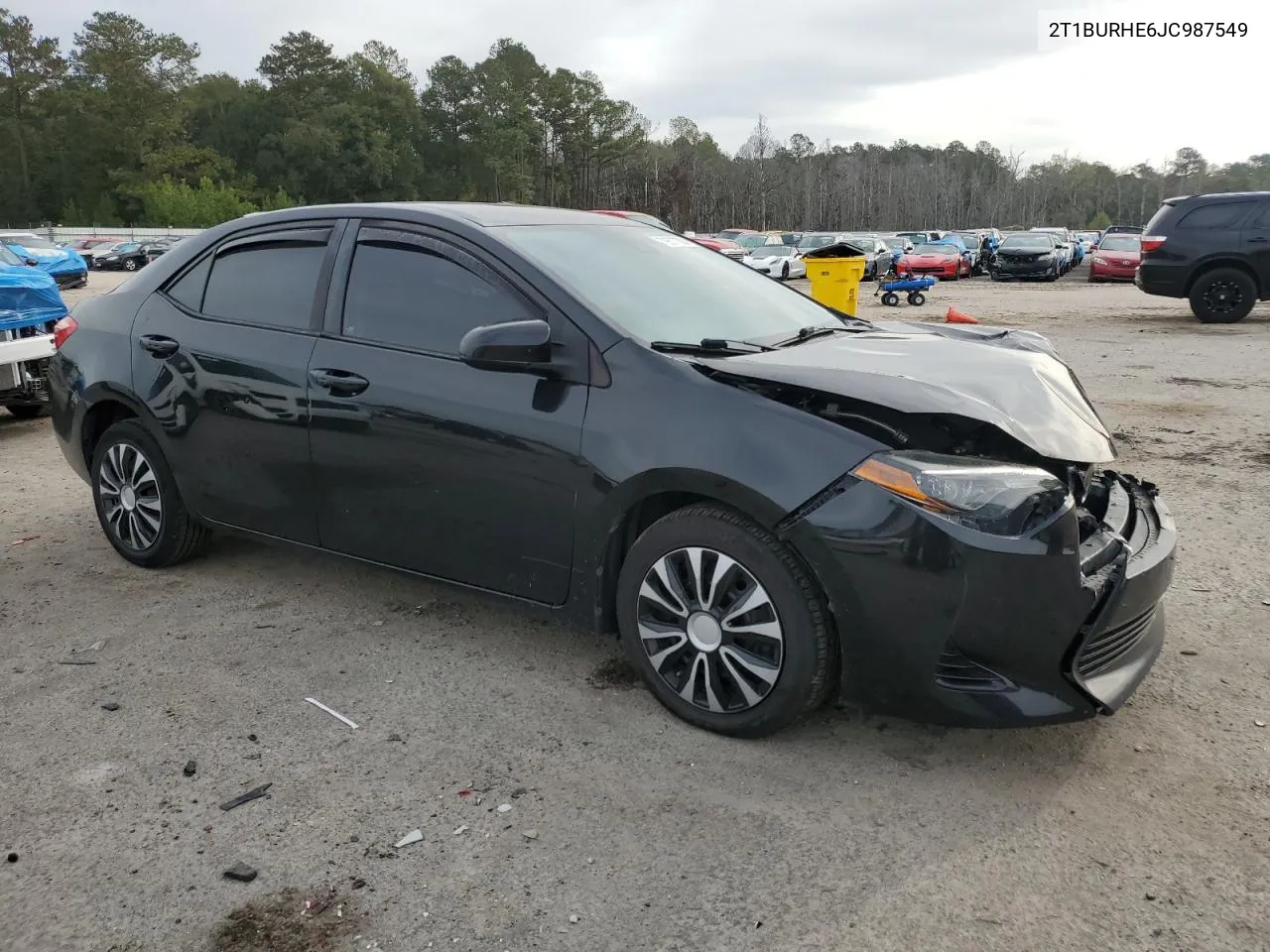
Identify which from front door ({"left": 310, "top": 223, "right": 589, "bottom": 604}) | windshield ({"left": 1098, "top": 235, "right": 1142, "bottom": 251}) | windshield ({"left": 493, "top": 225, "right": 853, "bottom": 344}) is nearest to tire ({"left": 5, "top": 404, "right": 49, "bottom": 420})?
front door ({"left": 310, "top": 223, "right": 589, "bottom": 604})

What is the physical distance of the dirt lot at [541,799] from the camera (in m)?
2.43

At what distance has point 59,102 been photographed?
302ft

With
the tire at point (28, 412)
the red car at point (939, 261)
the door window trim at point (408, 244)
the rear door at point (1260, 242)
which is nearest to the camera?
the door window trim at point (408, 244)

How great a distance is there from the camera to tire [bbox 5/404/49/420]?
8769mm

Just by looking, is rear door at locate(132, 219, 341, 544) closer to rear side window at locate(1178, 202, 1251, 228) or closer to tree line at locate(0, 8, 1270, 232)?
rear side window at locate(1178, 202, 1251, 228)

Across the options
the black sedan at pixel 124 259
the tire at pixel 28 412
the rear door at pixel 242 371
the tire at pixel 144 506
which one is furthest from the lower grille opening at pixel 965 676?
the black sedan at pixel 124 259

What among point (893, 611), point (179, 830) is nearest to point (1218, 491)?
point (893, 611)

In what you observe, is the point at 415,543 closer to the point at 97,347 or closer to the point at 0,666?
the point at 0,666

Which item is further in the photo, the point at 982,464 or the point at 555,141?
the point at 555,141

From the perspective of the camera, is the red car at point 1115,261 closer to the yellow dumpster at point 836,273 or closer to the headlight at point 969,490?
the yellow dumpster at point 836,273

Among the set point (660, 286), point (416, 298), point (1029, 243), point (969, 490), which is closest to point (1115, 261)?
point (1029, 243)

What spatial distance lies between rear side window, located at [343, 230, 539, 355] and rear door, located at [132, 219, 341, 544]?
210 millimetres

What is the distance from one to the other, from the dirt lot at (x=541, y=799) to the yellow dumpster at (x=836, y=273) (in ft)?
36.3

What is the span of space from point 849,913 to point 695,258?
8.96ft
